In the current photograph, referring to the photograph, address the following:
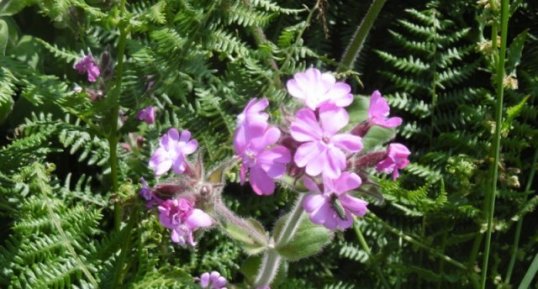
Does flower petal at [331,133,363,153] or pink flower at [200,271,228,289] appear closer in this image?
flower petal at [331,133,363,153]

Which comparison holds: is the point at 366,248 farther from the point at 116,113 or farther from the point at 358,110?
the point at 116,113

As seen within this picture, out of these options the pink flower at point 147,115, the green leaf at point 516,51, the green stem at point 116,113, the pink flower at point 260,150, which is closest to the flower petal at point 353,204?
the pink flower at point 260,150

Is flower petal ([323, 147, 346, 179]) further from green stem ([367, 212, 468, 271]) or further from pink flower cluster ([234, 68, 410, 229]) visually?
green stem ([367, 212, 468, 271])

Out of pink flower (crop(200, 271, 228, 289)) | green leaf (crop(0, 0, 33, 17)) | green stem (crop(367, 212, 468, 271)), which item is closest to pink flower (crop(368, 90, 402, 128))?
pink flower (crop(200, 271, 228, 289))

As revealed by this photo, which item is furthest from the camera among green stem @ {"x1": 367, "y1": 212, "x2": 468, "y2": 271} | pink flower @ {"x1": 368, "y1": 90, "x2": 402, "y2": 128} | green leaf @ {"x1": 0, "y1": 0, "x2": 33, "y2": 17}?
green stem @ {"x1": 367, "y1": 212, "x2": 468, "y2": 271}

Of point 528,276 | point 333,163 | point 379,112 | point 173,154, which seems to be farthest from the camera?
point 528,276

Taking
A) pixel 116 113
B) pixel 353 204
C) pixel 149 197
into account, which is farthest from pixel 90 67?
pixel 353 204

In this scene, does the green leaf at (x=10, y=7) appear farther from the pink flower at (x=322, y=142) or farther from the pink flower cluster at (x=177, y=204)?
the pink flower at (x=322, y=142)
